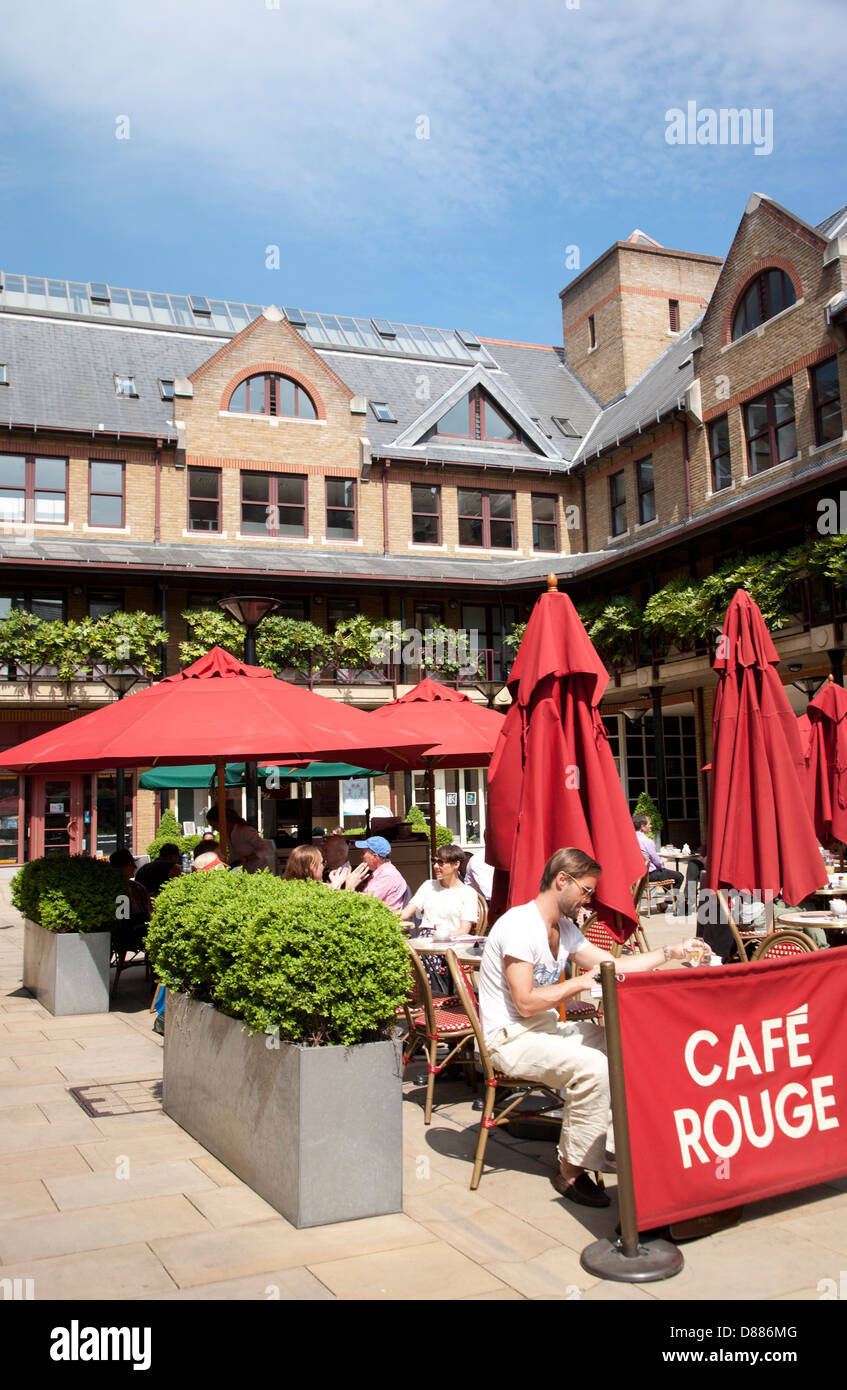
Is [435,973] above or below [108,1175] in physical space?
above

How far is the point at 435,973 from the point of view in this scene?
7.05 m

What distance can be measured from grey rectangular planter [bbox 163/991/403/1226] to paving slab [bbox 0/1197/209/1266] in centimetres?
36

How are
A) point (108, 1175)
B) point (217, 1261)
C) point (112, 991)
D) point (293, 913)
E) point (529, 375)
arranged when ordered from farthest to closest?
point (529, 375) < point (112, 991) < point (108, 1175) < point (293, 913) < point (217, 1261)

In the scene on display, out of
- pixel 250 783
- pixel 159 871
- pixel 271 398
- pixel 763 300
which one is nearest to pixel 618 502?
pixel 763 300

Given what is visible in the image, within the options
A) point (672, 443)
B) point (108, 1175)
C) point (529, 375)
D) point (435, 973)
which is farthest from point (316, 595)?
point (108, 1175)

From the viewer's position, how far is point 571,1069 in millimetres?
4445

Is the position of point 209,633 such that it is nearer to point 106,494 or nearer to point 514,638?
point 106,494

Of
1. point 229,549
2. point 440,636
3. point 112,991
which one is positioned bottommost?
point 112,991

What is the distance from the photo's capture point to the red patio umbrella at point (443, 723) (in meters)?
10.9

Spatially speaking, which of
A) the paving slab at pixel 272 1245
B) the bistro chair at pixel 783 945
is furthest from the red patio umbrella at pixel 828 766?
the paving slab at pixel 272 1245

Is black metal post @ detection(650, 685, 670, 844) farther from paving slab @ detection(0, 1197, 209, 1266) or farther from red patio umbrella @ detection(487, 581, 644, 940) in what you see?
paving slab @ detection(0, 1197, 209, 1266)

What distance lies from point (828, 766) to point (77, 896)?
7.42m

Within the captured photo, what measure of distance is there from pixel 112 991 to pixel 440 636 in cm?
1801
